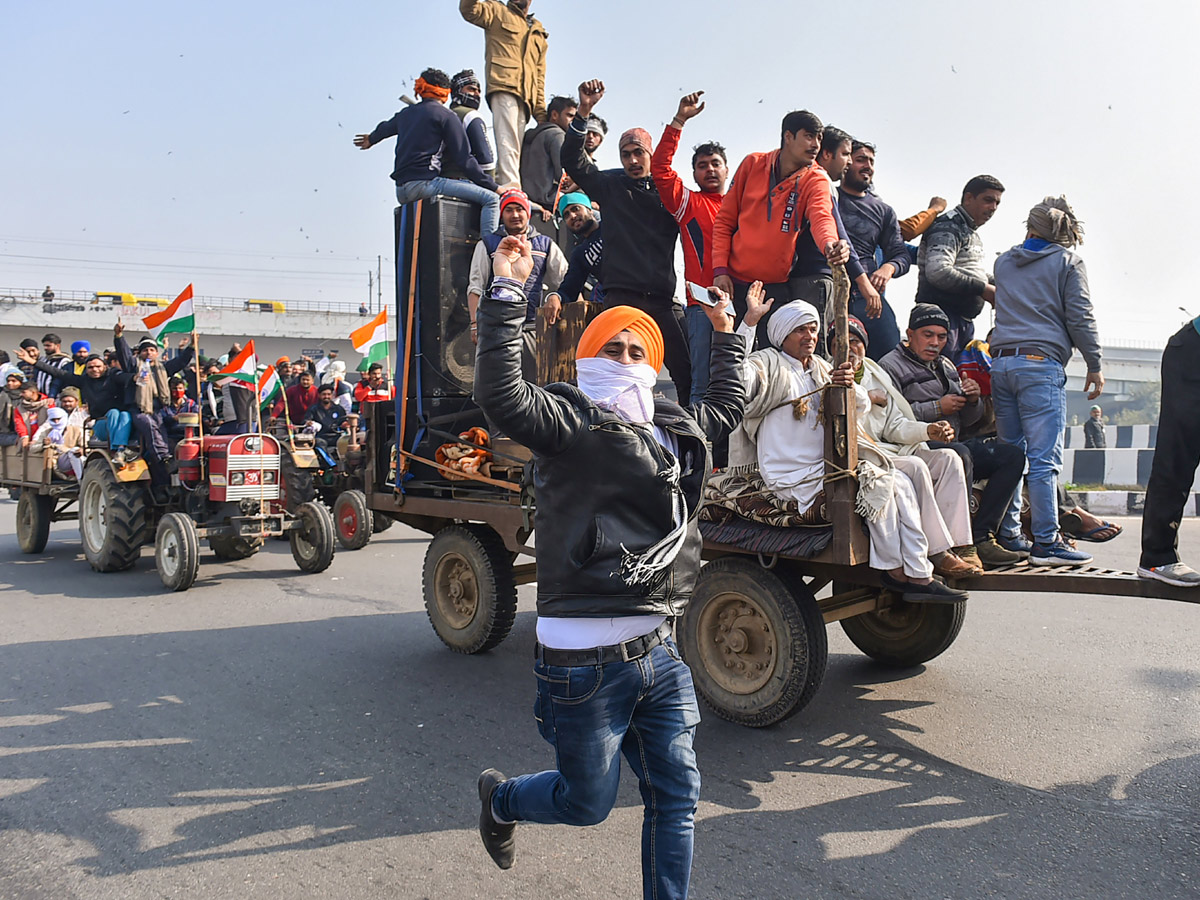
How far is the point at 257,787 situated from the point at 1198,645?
19.4 ft

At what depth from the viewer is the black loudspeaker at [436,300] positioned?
6.64 metres

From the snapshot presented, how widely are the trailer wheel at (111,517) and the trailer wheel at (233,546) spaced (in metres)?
0.77

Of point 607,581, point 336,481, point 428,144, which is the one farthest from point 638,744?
point 336,481

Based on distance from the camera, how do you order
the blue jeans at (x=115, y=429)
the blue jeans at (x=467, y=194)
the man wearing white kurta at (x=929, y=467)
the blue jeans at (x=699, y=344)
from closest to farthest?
the man wearing white kurta at (x=929, y=467) < the blue jeans at (x=699, y=344) < the blue jeans at (x=467, y=194) < the blue jeans at (x=115, y=429)

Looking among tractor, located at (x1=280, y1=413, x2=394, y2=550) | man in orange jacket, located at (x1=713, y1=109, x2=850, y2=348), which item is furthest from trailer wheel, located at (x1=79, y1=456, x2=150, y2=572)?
man in orange jacket, located at (x1=713, y1=109, x2=850, y2=348)

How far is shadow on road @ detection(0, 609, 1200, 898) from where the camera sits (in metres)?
3.15

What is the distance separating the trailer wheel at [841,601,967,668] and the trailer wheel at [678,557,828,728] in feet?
4.29

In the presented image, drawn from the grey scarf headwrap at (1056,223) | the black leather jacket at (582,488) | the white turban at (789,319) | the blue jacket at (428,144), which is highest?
the blue jacket at (428,144)

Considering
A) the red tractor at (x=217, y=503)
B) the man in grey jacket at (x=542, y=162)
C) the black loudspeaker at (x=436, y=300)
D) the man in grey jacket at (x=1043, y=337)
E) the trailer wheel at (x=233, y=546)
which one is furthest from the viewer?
the trailer wheel at (x=233, y=546)

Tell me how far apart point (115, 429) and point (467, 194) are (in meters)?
5.35

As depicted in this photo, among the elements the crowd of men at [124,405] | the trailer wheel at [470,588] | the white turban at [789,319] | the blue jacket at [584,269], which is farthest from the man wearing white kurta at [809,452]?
the crowd of men at [124,405]

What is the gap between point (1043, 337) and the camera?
4.70 metres

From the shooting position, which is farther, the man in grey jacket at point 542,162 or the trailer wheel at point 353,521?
the trailer wheel at point 353,521

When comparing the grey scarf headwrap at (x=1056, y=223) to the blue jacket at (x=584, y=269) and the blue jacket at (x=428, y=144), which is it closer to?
the blue jacket at (x=584, y=269)
